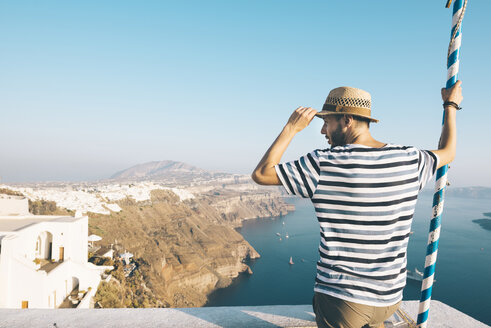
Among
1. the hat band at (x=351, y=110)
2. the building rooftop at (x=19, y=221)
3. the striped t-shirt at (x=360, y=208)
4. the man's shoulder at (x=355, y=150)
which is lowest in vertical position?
the building rooftop at (x=19, y=221)

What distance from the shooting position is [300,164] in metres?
1.16

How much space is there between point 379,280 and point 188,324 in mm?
1325

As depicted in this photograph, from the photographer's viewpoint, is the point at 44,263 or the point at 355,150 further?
the point at 44,263

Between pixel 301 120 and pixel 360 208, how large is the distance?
0.44 meters

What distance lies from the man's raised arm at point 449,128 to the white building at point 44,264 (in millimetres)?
10157

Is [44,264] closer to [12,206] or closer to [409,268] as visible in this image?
[12,206]

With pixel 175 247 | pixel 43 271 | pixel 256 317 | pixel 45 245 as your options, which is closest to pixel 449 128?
pixel 256 317

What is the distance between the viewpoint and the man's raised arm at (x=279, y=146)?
1.22 meters

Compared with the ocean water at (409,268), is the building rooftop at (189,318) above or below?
above

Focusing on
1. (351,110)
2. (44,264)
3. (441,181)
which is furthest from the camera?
(44,264)

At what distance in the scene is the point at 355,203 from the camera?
1.12m

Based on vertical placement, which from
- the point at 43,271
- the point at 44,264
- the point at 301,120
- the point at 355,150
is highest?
the point at 301,120

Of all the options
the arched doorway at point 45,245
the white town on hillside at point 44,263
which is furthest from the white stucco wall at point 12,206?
the arched doorway at point 45,245

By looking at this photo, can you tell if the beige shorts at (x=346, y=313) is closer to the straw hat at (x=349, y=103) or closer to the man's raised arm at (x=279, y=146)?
the man's raised arm at (x=279, y=146)
